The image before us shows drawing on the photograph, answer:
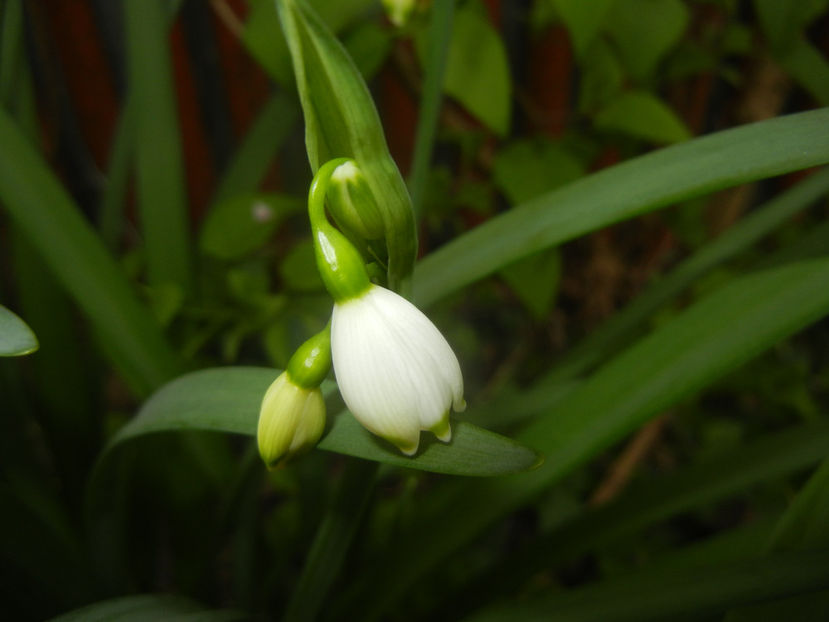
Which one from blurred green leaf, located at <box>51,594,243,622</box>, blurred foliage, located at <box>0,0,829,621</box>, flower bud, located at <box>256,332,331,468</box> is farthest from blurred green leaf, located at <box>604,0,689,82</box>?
blurred green leaf, located at <box>51,594,243,622</box>

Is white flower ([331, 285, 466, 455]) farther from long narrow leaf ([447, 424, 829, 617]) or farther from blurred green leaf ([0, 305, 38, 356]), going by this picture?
long narrow leaf ([447, 424, 829, 617])

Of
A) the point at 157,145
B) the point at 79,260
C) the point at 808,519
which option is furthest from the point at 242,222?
the point at 808,519

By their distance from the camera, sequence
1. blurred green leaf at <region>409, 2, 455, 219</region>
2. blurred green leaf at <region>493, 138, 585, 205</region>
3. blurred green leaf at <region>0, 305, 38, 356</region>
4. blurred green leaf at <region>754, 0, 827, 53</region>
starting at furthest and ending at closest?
blurred green leaf at <region>493, 138, 585, 205</region>, blurred green leaf at <region>754, 0, 827, 53</region>, blurred green leaf at <region>409, 2, 455, 219</region>, blurred green leaf at <region>0, 305, 38, 356</region>

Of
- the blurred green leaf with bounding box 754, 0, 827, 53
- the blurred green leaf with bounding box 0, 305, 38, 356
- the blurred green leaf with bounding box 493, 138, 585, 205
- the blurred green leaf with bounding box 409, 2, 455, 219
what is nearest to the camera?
the blurred green leaf with bounding box 0, 305, 38, 356

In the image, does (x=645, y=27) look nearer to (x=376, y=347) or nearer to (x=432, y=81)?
(x=432, y=81)

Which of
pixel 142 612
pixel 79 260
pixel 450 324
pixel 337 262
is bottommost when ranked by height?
pixel 142 612
